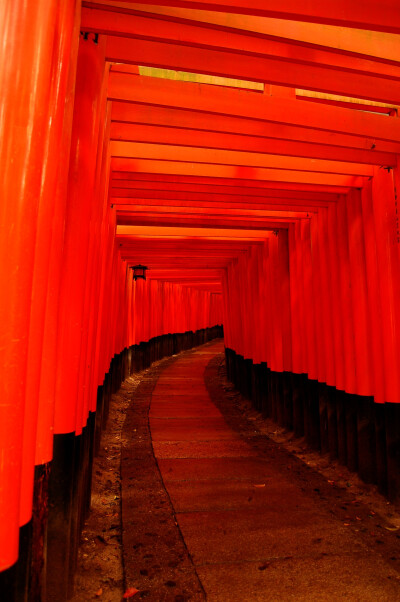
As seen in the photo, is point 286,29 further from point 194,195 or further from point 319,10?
point 194,195

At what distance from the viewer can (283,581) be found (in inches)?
116

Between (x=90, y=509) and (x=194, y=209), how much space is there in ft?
13.2

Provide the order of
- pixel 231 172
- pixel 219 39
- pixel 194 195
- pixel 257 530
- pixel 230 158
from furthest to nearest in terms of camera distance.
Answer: pixel 194 195 < pixel 231 172 < pixel 230 158 < pixel 257 530 < pixel 219 39

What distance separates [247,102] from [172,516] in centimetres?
385

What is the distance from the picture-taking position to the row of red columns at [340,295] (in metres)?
4.34

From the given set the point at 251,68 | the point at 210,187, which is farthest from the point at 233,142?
the point at 210,187

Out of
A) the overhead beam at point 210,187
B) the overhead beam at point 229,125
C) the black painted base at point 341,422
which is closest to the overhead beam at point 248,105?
the overhead beam at point 229,125

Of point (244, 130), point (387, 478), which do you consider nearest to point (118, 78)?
point (244, 130)

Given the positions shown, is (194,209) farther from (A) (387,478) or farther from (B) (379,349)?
(A) (387,478)

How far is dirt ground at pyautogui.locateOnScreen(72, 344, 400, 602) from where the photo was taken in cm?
299

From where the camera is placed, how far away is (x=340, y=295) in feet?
17.0

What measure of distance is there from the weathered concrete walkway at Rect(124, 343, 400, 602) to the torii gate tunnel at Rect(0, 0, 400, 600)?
0.93 meters

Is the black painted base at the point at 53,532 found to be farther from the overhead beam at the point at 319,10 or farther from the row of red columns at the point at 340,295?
the row of red columns at the point at 340,295

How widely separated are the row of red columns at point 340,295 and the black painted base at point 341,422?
16 cm
